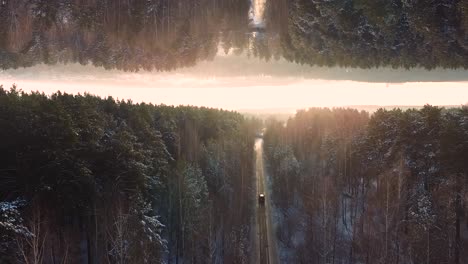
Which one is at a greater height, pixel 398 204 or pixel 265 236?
Result: pixel 398 204

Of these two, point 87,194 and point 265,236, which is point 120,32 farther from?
point 265,236

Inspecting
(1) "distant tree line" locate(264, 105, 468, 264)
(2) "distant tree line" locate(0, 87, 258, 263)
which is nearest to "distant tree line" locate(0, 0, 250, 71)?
(2) "distant tree line" locate(0, 87, 258, 263)

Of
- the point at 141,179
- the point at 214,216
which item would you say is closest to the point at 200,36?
the point at 141,179

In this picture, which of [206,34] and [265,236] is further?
[265,236]

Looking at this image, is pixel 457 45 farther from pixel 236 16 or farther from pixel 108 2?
pixel 108 2

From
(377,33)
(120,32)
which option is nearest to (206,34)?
(120,32)
